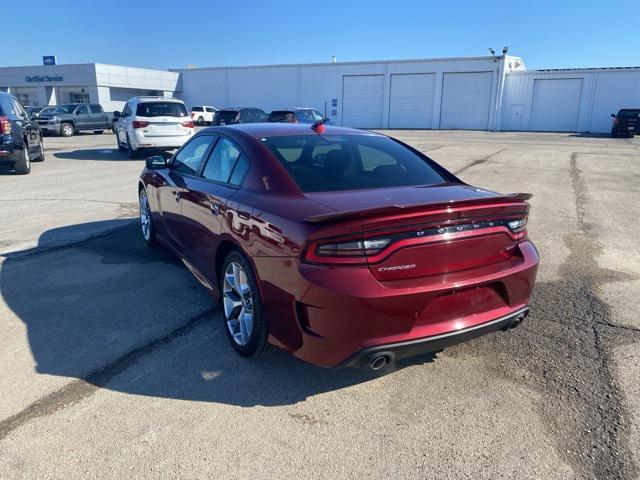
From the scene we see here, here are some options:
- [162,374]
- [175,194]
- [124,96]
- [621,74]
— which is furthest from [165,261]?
[124,96]

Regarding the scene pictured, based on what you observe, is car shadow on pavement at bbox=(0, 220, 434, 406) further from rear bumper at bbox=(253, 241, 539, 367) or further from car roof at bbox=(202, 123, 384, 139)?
car roof at bbox=(202, 123, 384, 139)

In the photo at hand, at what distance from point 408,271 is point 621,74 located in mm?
45659

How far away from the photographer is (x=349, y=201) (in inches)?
121

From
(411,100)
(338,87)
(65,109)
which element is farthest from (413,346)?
(338,87)

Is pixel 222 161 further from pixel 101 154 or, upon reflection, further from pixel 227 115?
pixel 227 115

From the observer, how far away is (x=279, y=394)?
3074 millimetres

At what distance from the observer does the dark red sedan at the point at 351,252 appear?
8.73 feet

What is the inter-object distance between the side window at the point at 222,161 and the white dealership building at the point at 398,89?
4260cm

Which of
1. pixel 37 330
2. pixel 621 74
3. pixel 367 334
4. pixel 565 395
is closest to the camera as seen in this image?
pixel 367 334

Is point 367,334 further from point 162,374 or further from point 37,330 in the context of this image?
point 37,330

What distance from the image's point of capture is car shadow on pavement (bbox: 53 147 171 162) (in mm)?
16422

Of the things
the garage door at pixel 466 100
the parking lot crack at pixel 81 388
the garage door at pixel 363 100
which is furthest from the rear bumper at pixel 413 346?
the garage door at pixel 363 100

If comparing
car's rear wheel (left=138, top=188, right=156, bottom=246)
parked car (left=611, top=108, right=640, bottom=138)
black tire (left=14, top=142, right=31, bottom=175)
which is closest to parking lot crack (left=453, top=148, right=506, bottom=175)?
car's rear wheel (left=138, top=188, right=156, bottom=246)

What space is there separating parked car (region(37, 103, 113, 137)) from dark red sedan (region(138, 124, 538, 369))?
28.0 meters
